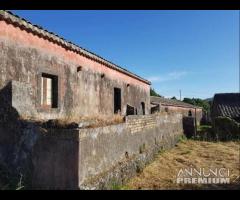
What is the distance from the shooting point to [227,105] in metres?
27.1

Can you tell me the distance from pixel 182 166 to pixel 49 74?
529cm

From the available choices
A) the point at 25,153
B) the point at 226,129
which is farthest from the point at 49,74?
the point at 226,129

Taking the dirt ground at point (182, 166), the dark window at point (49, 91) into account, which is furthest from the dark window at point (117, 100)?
the dark window at point (49, 91)

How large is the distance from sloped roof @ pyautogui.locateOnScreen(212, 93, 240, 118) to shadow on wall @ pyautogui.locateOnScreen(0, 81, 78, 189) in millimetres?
21324

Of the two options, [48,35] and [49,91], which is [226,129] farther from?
[48,35]

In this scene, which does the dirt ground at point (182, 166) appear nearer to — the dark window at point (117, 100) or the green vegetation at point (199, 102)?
the dark window at point (117, 100)

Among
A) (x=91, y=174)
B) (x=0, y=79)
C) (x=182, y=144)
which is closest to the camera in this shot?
(x=91, y=174)

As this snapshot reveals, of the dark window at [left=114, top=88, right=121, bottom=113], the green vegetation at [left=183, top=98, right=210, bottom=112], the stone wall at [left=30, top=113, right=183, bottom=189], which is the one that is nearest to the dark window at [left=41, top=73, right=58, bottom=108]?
the stone wall at [left=30, top=113, right=183, bottom=189]

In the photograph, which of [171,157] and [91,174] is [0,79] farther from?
[171,157]

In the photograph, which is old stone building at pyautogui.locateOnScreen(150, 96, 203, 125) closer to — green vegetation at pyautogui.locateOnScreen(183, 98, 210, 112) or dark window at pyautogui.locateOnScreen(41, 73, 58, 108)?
green vegetation at pyautogui.locateOnScreen(183, 98, 210, 112)

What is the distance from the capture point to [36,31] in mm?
8359
